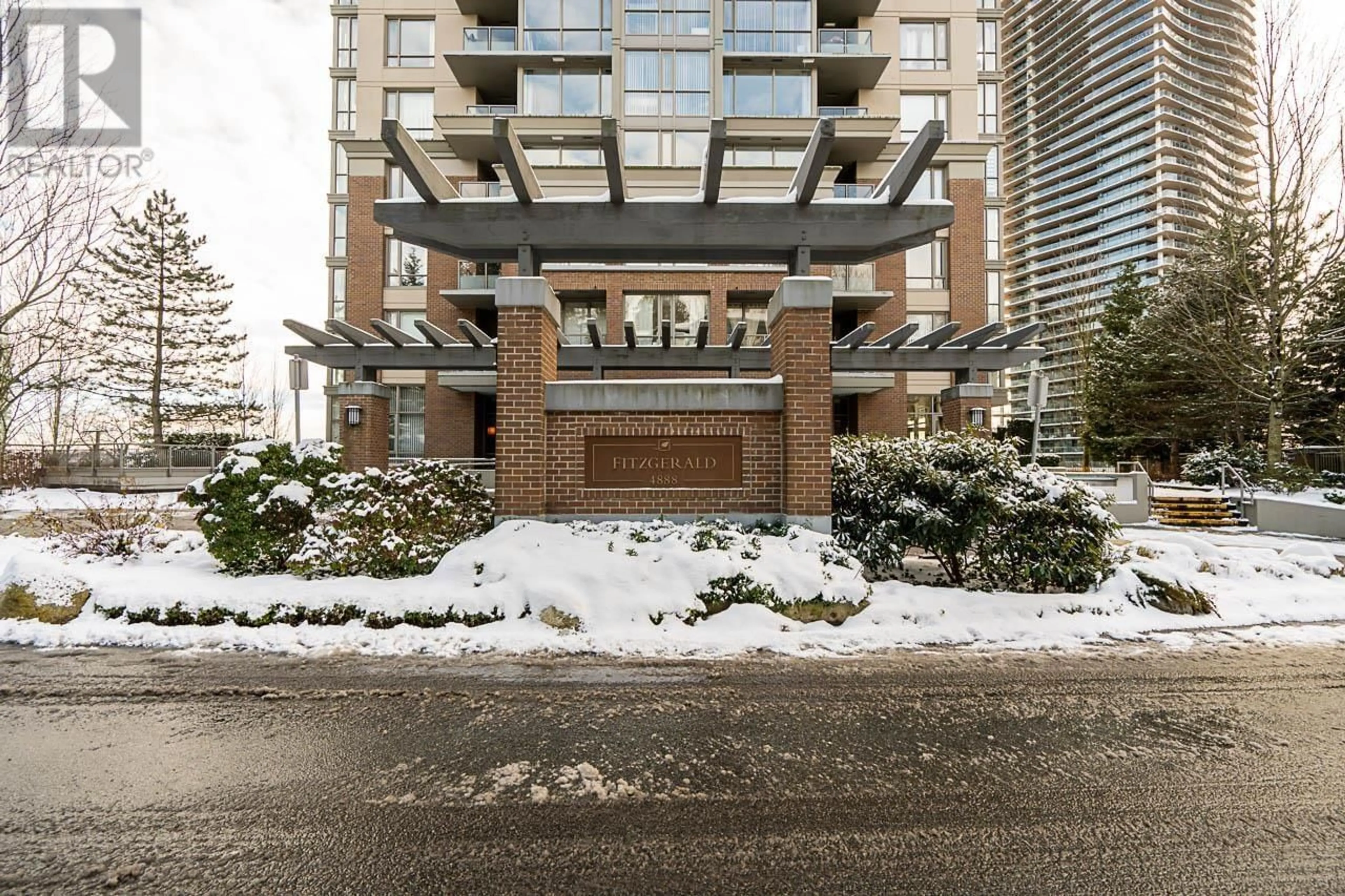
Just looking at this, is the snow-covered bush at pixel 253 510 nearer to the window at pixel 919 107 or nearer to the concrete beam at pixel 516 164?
the concrete beam at pixel 516 164

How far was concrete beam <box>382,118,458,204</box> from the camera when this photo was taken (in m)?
6.70

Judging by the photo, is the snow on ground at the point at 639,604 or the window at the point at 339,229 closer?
the snow on ground at the point at 639,604

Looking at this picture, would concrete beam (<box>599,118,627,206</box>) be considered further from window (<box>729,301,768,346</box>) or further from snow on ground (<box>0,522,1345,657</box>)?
window (<box>729,301,768,346</box>)

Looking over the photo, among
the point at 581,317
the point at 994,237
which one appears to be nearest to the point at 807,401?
the point at 581,317

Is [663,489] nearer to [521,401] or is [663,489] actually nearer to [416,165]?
[521,401]

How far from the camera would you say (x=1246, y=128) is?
20.8m

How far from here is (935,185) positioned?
26.9 metres

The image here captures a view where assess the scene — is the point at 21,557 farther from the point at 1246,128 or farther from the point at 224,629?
the point at 1246,128

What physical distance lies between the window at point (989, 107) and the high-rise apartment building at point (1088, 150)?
24085mm

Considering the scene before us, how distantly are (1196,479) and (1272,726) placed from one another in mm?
21926

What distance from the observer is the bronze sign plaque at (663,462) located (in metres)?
7.99

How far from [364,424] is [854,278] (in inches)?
726

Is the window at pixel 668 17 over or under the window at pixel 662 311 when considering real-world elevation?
over

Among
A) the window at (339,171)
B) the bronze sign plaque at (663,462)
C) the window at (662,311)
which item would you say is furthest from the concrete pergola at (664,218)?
the window at (339,171)
